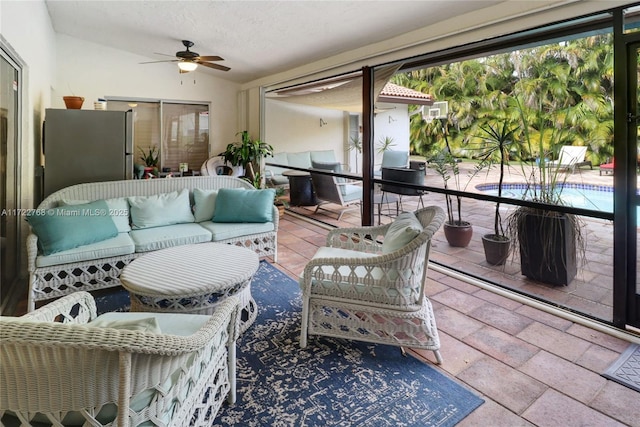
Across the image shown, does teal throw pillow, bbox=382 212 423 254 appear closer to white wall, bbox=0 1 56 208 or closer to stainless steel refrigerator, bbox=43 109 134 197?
white wall, bbox=0 1 56 208

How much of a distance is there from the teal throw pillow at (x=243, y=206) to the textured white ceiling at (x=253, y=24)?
1823 mm

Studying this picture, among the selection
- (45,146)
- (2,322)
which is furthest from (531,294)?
(45,146)

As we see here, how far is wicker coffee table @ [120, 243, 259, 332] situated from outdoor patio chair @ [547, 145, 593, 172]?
249 cm

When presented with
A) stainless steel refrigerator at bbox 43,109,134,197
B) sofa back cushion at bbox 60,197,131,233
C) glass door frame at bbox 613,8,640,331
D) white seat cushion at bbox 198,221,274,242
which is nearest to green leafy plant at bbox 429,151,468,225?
glass door frame at bbox 613,8,640,331

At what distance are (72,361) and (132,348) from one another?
0.17m

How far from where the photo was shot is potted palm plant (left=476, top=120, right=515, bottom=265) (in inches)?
126

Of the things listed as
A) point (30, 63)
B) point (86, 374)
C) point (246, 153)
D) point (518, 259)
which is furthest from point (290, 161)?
point (86, 374)

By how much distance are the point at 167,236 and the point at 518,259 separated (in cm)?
318

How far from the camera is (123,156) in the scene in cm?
418

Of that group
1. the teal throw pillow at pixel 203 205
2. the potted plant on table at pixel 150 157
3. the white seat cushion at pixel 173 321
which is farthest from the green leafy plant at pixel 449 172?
the potted plant on table at pixel 150 157

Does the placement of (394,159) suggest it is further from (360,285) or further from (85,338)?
(85,338)

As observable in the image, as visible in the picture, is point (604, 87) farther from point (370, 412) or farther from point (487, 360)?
point (370, 412)

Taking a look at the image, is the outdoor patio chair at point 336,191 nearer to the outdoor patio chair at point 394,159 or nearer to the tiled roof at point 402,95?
the outdoor patio chair at point 394,159

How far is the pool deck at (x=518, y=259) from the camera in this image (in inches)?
107
